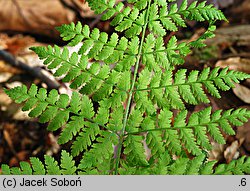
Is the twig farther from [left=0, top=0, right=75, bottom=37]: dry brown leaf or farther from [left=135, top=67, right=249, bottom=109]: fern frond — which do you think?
[left=135, top=67, right=249, bottom=109]: fern frond

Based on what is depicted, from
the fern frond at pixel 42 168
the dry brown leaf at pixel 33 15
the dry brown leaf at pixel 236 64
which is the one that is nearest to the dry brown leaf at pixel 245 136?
the dry brown leaf at pixel 236 64

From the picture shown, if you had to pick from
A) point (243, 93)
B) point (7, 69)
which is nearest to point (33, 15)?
point (7, 69)

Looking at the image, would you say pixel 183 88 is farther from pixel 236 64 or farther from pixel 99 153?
pixel 236 64

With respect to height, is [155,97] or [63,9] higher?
[155,97]

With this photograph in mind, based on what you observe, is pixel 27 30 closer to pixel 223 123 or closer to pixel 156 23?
pixel 156 23

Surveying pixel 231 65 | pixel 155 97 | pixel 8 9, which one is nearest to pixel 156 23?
pixel 155 97

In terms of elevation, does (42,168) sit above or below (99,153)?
below
